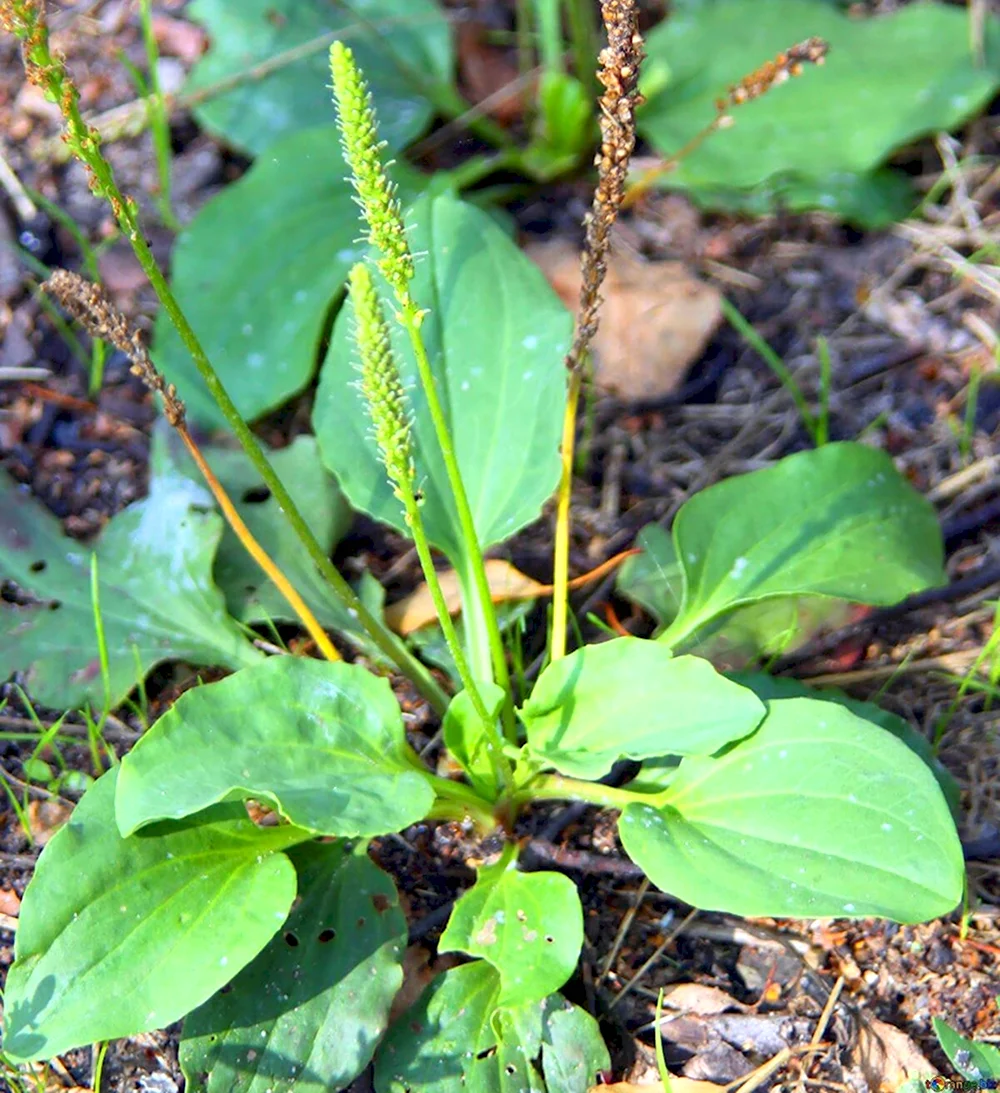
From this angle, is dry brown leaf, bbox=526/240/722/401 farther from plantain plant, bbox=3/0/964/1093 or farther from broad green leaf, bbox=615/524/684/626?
plantain plant, bbox=3/0/964/1093

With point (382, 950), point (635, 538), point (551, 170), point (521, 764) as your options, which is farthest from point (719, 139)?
point (382, 950)

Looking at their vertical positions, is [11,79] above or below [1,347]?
above

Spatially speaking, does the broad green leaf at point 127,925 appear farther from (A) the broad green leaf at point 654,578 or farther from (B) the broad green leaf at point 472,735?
(A) the broad green leaf at point 654,578

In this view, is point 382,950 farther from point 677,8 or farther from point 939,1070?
point 677,8

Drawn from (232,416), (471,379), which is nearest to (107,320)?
(232,416)

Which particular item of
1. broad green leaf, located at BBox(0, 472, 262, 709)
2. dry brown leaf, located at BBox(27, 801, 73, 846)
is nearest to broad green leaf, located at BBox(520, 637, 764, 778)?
broad green leaf, located at BBox(0, 472, 262, 709)

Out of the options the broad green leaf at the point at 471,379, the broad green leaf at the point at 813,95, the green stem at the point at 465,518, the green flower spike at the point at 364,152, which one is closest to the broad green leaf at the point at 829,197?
the broad green leaf at the point at 813,95

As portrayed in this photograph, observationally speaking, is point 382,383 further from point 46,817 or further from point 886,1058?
point 886,1058
